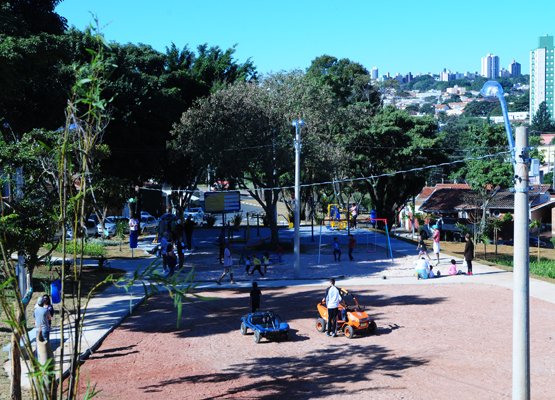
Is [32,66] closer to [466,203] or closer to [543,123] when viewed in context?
[466,203]

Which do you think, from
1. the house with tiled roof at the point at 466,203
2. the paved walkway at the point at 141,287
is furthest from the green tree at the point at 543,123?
the paved walkway at the point at 141,287

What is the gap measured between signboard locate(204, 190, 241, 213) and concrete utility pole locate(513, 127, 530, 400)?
77.7 feet

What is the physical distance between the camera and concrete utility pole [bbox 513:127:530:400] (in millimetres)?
6875

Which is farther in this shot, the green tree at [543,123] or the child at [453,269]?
the green tree at [543,123]

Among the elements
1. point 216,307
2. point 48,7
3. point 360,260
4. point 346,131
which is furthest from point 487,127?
point 48,7

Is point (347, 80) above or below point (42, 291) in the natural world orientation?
above

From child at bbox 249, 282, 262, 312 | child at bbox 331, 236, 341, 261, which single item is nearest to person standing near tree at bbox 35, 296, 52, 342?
child at bbox 249, 282, 262, 312

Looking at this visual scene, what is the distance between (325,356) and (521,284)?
212 inches

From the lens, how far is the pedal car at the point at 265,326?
12.2 meters

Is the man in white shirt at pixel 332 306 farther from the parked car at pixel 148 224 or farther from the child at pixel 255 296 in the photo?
the parked car at pixel 148 224

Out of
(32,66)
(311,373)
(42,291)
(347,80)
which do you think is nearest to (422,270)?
(311,373)

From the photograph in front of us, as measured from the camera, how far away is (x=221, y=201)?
3031cm

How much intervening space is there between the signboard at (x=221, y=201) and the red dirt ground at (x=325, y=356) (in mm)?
14071

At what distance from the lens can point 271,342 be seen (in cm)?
1238
